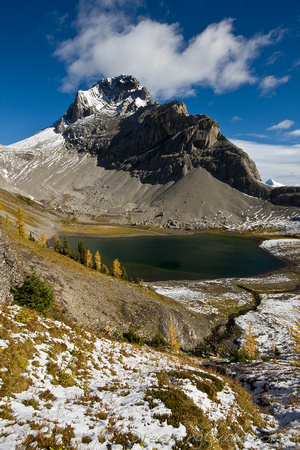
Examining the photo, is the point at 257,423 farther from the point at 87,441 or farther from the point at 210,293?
the point at 210,293

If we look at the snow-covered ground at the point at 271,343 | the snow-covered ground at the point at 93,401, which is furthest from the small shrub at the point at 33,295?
the snow-covered ground at the point at 271,343

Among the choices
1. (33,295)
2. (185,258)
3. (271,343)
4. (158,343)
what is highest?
(33,295)

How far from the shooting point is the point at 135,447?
6.30 metres

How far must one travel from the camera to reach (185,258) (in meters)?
91.1

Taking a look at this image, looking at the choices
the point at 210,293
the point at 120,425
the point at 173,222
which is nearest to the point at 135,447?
the point at 120,425

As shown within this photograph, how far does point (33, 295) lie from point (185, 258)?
79.7 metres

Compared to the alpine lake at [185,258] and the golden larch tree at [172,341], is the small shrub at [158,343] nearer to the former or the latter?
the golden larch tree at [172,341]

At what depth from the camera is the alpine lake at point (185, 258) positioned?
72594mm

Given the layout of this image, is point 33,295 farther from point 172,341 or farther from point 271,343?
point 271,343

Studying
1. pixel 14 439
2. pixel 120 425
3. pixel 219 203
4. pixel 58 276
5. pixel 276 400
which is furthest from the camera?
pixel 219 203

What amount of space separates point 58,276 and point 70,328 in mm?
9808

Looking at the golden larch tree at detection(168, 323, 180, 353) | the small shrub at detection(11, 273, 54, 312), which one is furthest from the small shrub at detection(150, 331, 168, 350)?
the small shrub at detection(11, 273, 54, 312)

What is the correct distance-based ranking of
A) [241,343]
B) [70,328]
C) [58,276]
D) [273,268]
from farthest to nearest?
[273,268], [241,343], [58,276], [70,328]

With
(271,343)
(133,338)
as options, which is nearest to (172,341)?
(133,338)
